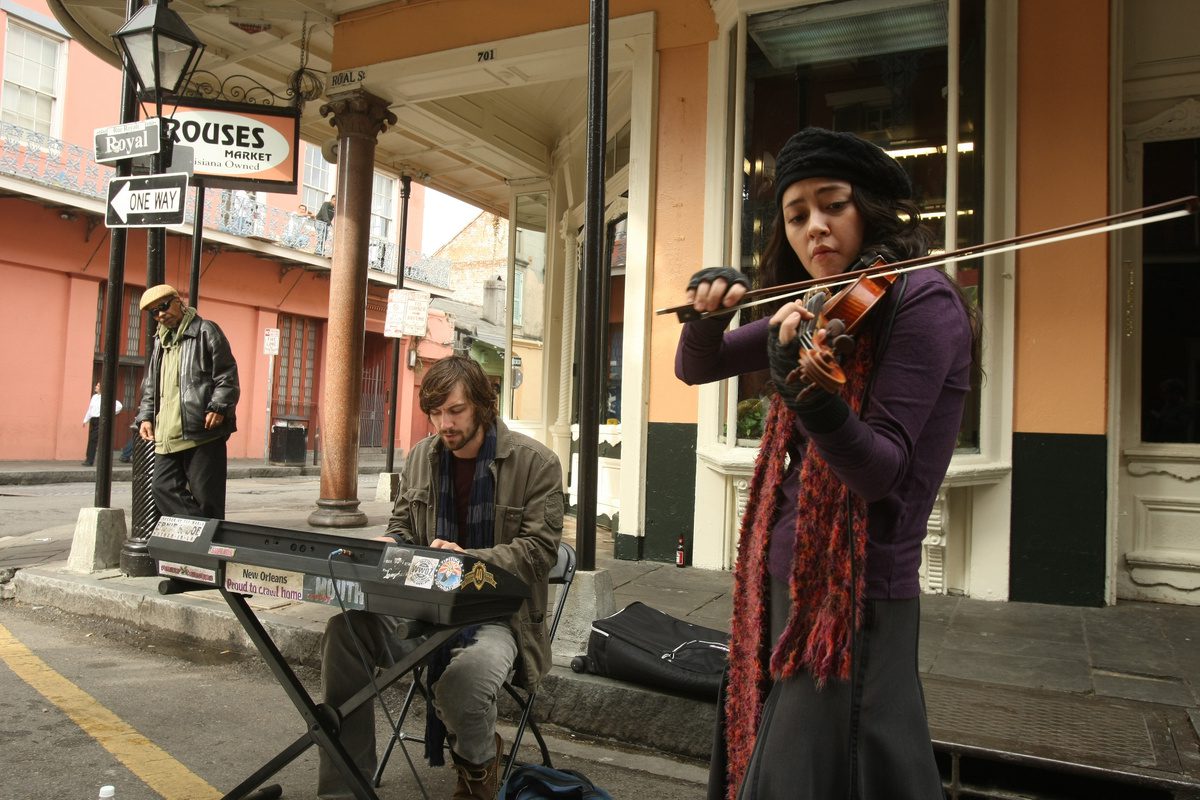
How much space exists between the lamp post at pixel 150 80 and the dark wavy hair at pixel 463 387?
11.5ft

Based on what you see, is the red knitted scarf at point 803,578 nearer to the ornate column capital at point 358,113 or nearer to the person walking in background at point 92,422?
the ornate column capital at point 358,113

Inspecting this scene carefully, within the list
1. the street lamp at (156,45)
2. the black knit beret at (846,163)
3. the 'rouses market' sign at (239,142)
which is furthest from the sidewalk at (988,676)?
the 'rouses market' sign at (239,142)

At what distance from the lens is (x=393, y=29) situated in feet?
25.7

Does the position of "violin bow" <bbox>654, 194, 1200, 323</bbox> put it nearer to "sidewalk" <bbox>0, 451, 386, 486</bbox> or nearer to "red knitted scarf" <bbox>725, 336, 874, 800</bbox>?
"red knitted scarf" <bbox>725, 336, 874, 800</bbox>

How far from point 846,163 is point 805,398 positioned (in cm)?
50

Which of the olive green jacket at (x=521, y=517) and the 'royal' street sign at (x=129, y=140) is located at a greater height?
the 'royal' street sign at (x=129, y=140)

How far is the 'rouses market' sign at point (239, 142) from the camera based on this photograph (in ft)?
24.3

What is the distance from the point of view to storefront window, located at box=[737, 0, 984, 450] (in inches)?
212

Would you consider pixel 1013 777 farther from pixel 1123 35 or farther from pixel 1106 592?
pixel 1123 35

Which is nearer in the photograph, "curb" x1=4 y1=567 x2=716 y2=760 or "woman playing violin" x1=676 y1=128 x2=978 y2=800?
"woman playing violin" x1=676 y1=128 x2=978 y2=800

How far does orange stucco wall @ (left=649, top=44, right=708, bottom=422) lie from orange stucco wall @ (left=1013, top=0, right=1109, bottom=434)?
6.80ft

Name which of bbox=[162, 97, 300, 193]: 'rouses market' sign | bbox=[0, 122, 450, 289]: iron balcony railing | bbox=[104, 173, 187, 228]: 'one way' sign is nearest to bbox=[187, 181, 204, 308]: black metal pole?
bbox=[162, 97, 300, 193]: 'rouses market' sign

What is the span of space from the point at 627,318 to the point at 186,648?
354 centimetres

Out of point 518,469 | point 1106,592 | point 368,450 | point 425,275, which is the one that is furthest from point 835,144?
point 425,275
